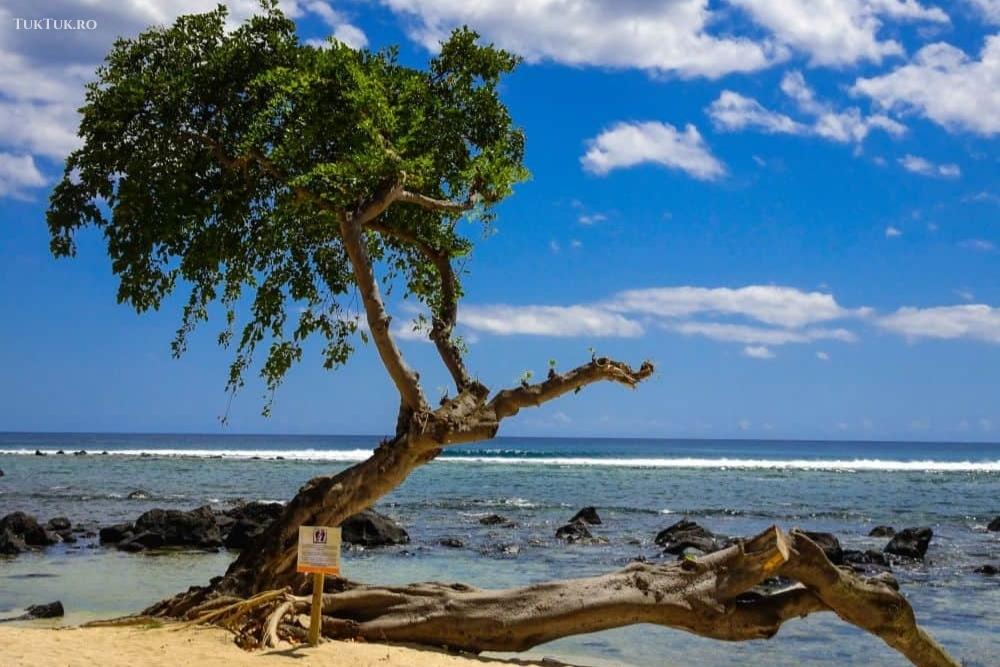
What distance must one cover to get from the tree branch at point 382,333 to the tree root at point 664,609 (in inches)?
98.8

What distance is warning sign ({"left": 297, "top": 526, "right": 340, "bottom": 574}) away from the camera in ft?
35.7

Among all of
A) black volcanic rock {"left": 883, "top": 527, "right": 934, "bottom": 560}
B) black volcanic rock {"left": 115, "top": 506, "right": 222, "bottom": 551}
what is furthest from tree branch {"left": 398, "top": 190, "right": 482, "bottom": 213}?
black volcanic rock {"left": 883, "top": 527, "right": 934, "bottom": 560}

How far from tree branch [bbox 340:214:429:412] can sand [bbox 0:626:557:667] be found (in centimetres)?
307

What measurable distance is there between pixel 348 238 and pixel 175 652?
203 inches

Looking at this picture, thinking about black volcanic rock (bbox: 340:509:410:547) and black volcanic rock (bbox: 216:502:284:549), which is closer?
black volcanic rock (bbox: 216:502:284:549)

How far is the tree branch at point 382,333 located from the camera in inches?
502

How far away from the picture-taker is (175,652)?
1073 cm

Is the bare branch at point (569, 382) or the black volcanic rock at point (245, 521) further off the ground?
the bare branch at point (569, 382)

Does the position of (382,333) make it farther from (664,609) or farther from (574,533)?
(574,533)

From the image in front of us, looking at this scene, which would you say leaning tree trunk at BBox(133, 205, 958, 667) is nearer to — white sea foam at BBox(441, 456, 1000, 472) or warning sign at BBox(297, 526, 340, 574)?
warning sign at BBox(297, 526, 340, 574)

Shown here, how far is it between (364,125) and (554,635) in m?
6.43

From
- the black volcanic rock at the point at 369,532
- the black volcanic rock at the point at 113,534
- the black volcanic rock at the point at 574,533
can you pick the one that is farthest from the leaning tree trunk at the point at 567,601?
the black volcanic rock at the point at 574,533

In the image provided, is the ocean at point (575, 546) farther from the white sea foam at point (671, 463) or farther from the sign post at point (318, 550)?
the white sea foam at point (671, 463)

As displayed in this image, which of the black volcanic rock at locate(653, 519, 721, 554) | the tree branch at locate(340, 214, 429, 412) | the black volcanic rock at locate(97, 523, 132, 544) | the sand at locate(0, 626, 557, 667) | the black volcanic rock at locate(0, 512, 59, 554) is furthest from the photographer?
the black volcanic rock at locate(97, 523, 132, 544)
